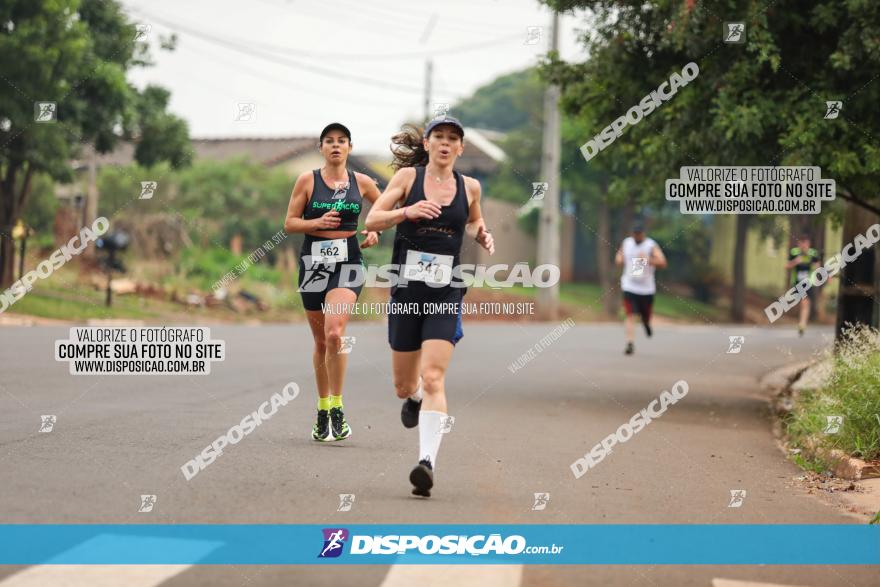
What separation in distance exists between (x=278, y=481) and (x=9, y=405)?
4.35m

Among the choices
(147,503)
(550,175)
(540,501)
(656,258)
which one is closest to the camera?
(147,503)

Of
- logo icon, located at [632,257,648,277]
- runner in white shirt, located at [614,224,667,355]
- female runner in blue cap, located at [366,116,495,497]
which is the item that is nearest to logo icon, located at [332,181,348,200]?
female runner in blue cap, located at [366,116,495,497]

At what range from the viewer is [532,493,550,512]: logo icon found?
747 cm

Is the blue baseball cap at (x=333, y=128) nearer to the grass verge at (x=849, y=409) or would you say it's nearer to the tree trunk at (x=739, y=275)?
the grass verge at (x=849, y=409)

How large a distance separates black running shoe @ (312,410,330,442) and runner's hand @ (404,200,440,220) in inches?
103

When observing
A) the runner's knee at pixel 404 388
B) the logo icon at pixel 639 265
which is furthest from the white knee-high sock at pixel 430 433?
the logo icon at pixel 639 265

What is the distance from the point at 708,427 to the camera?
12.2 meters

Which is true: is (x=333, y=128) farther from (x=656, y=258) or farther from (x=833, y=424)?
(x=656, y=258)

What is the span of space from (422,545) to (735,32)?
7830 mm

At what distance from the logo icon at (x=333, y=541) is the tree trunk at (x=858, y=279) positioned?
33.6ft

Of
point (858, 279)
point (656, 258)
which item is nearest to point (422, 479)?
point (858, 279)

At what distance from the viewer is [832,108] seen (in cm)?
1243

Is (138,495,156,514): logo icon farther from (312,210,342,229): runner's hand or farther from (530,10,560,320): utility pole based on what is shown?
(530,10,560,320): utility pole

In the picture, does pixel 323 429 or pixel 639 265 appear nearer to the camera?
pixel 323 429
